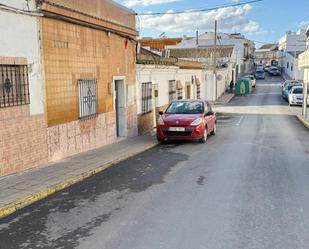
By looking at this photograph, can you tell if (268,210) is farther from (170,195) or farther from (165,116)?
(165,116)

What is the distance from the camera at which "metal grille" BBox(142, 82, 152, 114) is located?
60.8 feet

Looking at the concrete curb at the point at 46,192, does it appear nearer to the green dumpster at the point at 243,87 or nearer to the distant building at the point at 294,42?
the green dumpster at the point at 243,87

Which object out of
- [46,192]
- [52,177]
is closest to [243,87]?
[52,177]

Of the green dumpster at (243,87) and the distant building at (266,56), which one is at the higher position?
the distant building at (266,56)

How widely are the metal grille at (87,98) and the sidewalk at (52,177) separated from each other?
1226 mm

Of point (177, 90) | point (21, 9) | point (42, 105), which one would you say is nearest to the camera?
point (21, 9)

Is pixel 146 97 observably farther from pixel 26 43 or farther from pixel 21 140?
pixel 21 140

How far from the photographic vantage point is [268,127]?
2041 cm

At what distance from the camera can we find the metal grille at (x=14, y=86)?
340 inches

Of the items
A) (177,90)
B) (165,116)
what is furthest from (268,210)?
(177,90)

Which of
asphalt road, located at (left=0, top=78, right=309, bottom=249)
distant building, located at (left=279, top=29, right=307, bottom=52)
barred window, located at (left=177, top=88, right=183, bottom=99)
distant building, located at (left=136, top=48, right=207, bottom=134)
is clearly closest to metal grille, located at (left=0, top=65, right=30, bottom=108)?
asphalt road, located at (left=0, top=78, right=309, bottom=249)

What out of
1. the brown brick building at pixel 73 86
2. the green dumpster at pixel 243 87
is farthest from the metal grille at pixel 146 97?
the green dumpster at pixel 243 87

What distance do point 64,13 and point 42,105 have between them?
2.72 metres

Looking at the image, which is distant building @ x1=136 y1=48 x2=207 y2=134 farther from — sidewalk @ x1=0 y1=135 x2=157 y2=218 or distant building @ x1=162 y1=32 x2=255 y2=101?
sidewalk @ x1=0 y1=135 x2=157 y2=218
